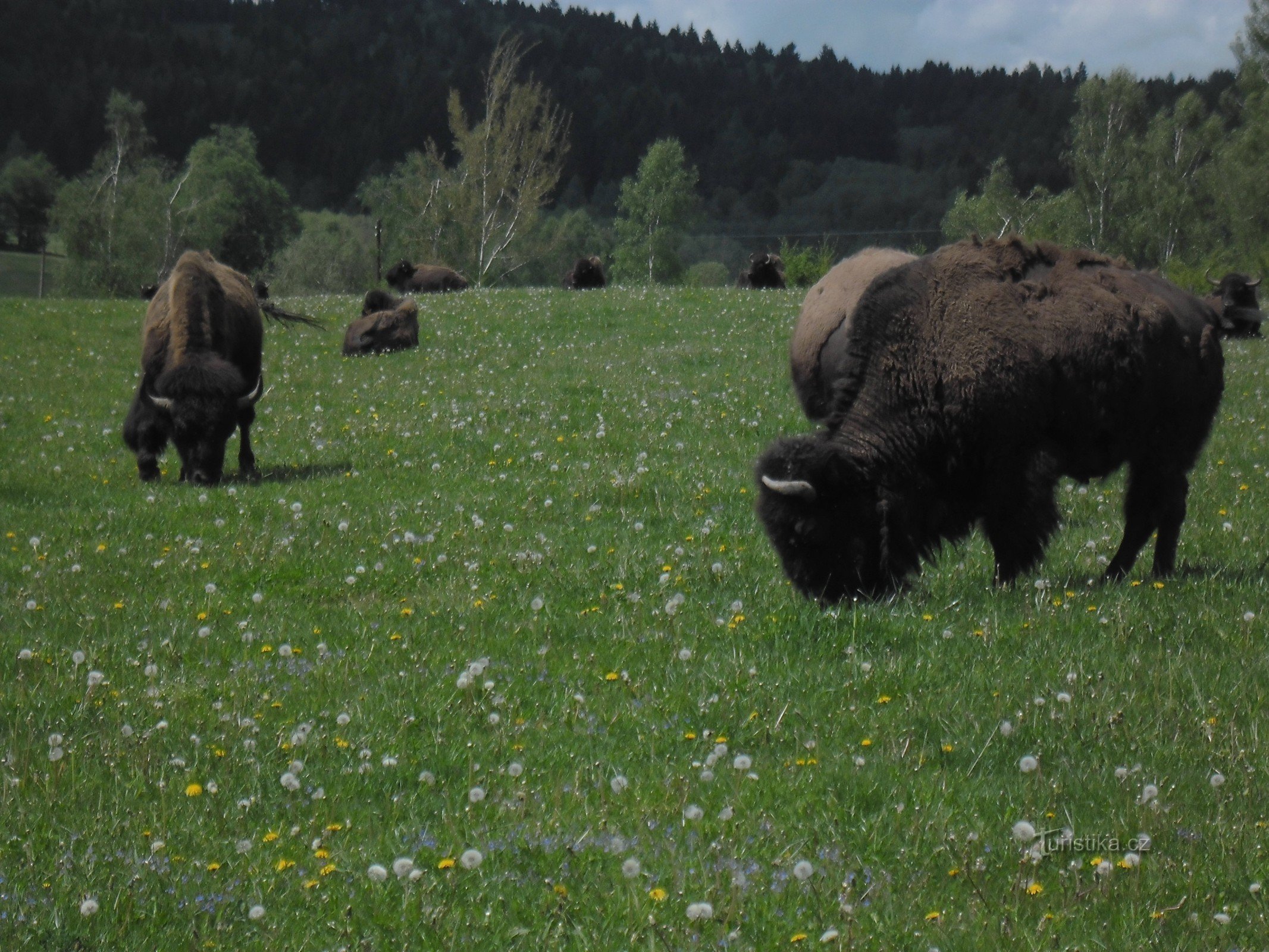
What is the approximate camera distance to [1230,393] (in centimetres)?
1828

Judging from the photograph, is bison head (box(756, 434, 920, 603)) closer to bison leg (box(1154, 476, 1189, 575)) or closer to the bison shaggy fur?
bison leg (box(1154, 476, 1189, 575))

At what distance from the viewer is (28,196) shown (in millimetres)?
107062

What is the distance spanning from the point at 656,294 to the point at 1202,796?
27.7m

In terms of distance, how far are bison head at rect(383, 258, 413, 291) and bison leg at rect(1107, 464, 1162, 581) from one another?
44687mm

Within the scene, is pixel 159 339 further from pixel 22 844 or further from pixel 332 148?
pixel 332 148

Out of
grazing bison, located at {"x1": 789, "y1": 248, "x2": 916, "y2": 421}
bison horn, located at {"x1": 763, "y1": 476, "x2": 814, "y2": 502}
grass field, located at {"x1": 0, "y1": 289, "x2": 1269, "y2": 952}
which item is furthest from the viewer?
grazing bison, located at {"x1": 789, "y1": 248, "x2": 916, "y2": 421}

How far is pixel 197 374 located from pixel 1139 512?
1030cm

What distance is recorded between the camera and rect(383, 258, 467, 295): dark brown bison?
49.9m

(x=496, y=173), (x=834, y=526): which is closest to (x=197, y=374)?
(x=834, y=526)

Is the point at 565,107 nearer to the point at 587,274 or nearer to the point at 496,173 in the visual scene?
the point at 496,173

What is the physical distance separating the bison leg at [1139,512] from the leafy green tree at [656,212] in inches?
3193

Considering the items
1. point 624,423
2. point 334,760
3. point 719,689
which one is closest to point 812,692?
point 719,689

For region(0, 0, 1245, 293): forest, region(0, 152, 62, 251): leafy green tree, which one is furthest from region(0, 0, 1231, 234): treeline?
region(0, 152, 62, 251): leafy green tree

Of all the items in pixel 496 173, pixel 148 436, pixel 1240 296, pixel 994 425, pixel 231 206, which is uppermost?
pixel 496 173
